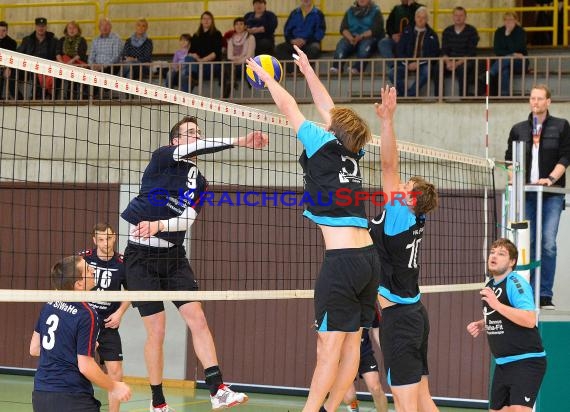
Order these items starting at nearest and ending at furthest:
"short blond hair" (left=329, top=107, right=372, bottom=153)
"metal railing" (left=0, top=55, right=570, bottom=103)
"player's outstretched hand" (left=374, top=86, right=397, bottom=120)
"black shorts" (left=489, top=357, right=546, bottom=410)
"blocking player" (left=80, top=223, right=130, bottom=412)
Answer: "short blond hair" (left=329, top=107, right=372, bottom=153)
"player's outstretched hand" (left=374, top=86, right=397, bottom=120)
"black shorts" (left=489, top=357, right=546, bottom=410)
"blocking player" (left=80, top=223, right=130, bottom=412)
"metal railing" (left=0, top=55, right=570, bottom=103)

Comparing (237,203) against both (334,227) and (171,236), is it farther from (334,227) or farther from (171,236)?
(334,227)

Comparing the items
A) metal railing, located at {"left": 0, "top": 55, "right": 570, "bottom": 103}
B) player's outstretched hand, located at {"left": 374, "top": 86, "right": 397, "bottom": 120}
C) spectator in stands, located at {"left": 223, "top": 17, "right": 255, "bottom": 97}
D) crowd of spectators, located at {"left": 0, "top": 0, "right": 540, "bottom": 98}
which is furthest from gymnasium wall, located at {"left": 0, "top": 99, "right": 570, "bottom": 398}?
player's outstretched hand, located at {"left": 374, "top": 86, "right": 397, "bottom": 120}

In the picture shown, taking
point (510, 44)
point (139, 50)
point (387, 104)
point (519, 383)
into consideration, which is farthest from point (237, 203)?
point (387, 104)

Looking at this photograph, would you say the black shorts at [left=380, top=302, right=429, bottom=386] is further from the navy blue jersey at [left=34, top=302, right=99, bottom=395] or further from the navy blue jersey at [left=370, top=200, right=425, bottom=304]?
the navy blue jersey at [left=34, top=302, right=99, bottom=395]

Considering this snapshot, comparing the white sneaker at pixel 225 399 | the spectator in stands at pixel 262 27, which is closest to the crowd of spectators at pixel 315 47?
the spectator in stands at pixel 262 27

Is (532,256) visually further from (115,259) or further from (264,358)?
(264,358)

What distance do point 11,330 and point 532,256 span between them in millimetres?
9483

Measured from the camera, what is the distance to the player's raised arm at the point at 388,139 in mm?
6734

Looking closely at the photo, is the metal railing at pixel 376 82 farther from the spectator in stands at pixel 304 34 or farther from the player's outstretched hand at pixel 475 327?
the player's outstretched hand at pixel 475 327

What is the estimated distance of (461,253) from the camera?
1389 centimetres

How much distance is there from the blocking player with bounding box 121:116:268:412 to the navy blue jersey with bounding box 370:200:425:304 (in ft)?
3.89

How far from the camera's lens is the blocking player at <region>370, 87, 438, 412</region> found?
24.4 feet

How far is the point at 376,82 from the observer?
51.0ft

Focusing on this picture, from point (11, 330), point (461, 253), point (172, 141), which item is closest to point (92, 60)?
point (11, 330)
